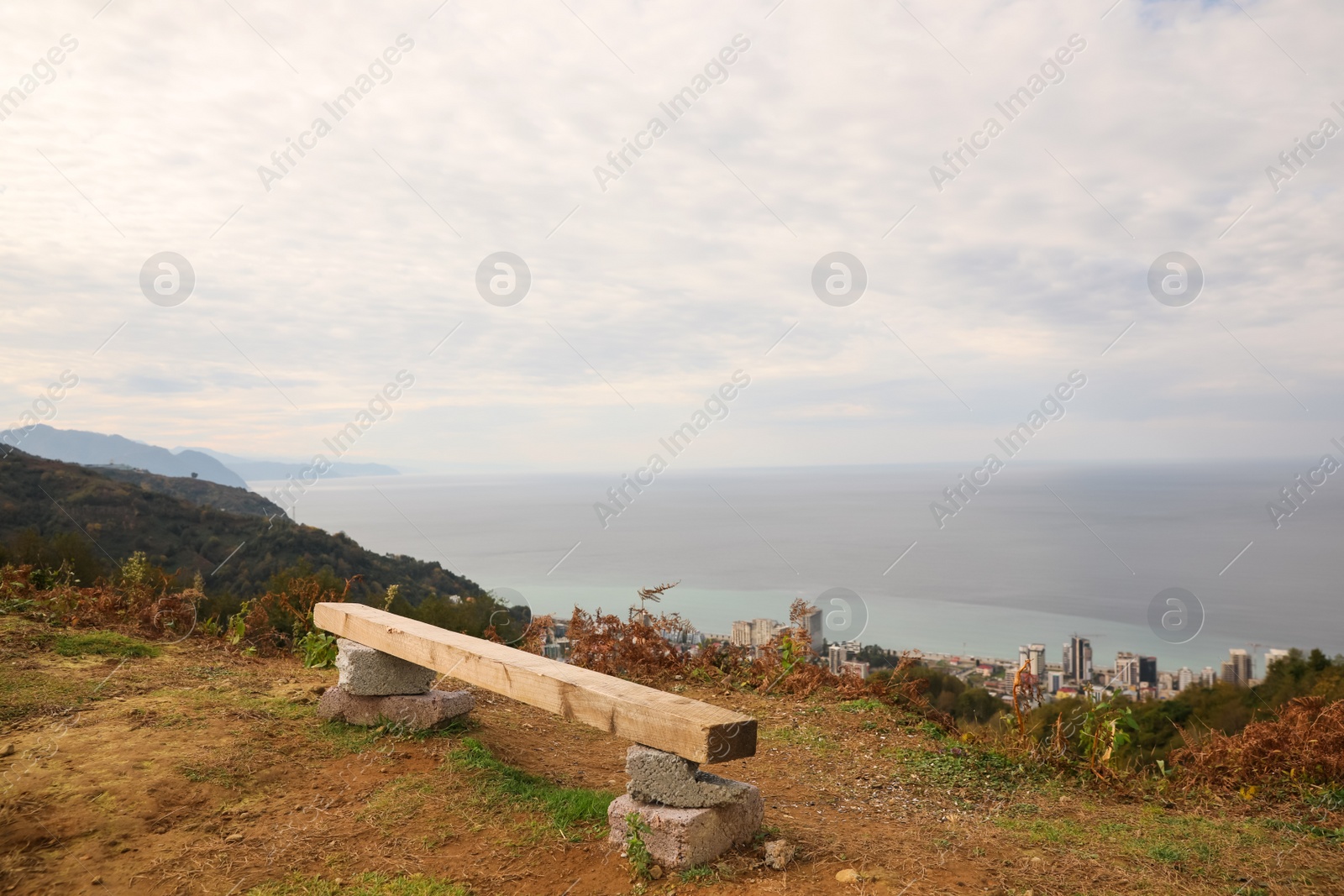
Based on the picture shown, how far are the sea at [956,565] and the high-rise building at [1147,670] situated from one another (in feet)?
1.56

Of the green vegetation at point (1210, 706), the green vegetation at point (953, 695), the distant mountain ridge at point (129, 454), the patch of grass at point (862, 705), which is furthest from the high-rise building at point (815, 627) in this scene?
the distant mountain ridge at point (129, 454)

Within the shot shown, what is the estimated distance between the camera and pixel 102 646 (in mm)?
7152

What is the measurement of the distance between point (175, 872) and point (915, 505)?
31832mm

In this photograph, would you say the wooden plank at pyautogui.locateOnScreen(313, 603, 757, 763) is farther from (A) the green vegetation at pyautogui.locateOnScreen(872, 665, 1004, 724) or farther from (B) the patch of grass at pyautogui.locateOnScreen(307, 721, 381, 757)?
(A) the green vegetation at pyautogui.locateOnScreen(872, 665, 1004, 724)

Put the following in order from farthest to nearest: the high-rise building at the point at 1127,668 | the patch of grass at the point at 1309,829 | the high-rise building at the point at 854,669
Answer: the high-rise building at the point at 1127,668, the high-rise building at the point at 854,669, the patch of grass at the point at 1309,829

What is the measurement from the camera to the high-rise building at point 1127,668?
10.3 metres

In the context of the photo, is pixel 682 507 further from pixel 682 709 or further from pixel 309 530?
pixel 682 709

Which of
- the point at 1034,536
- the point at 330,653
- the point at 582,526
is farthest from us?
the point at 1034,536

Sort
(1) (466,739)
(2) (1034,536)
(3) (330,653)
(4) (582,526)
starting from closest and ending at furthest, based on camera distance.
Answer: (1) (466,739) < (3) (330,653) < (4) (582,526) < (2) (1034,536)

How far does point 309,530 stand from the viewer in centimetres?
1691

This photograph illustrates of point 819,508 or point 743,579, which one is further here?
point 819,508

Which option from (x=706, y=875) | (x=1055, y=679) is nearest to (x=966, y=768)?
(x=706, y=875)

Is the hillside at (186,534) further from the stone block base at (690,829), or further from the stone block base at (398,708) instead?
the stone block base at (690,829)

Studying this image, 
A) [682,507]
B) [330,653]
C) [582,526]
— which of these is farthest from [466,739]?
[682,507]
